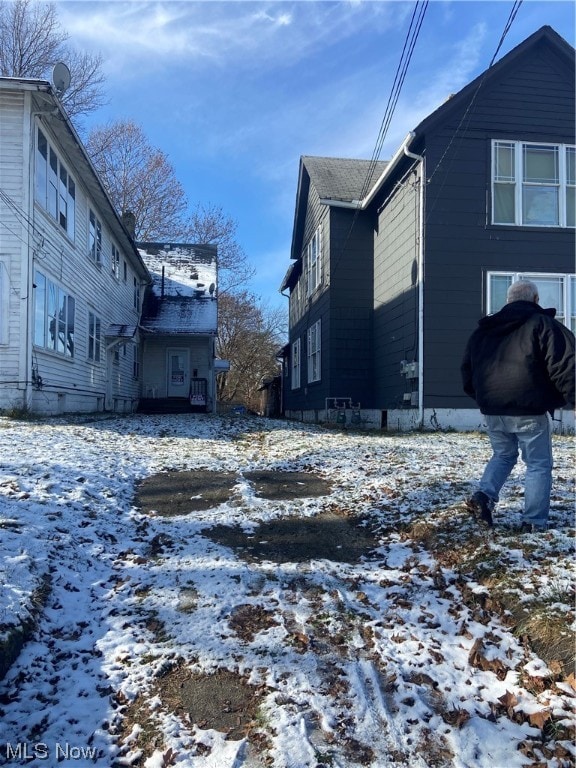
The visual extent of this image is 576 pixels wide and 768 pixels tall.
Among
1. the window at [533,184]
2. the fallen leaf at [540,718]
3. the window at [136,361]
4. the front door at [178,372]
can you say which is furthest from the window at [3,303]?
the front door at [178,372]

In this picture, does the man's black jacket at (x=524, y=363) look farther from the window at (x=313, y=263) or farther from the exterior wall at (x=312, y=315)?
the window at (x=313, y=263)

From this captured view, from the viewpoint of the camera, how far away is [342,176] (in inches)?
598

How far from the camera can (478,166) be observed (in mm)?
10312

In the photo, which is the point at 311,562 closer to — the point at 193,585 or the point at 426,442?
the point at 193,585

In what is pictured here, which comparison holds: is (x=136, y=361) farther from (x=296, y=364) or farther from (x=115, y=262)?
(x=296, y=364)

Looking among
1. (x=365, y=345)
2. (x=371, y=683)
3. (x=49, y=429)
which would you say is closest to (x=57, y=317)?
(x=49, y=429)

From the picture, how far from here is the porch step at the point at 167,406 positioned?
19.5 m

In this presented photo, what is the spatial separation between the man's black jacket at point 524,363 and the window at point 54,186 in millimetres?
9474

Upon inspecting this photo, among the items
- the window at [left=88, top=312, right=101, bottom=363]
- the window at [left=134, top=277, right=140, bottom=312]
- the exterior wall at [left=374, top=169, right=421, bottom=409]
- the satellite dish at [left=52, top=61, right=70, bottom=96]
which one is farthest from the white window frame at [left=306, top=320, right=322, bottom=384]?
the satellite dish at [left=52, top=61, right=70, bottom=96]

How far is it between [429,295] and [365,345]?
3733 millimetres

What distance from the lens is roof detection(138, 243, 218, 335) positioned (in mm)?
20062

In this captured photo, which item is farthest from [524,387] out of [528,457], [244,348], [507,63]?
[244,348]

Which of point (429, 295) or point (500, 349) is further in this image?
point (429, 295)

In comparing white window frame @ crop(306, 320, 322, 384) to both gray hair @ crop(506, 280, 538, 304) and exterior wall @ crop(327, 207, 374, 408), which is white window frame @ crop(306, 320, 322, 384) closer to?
exterior wall @ crop(327, 207, 374, 408)
